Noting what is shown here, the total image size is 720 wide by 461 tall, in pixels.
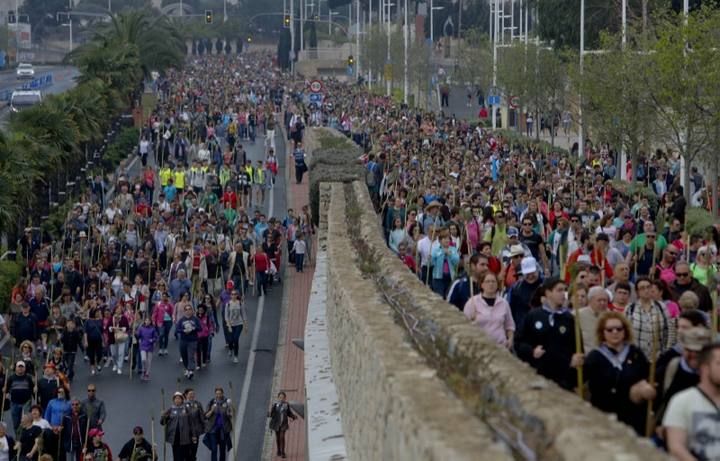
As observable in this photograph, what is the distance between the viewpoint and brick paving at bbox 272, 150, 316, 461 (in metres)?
20.6

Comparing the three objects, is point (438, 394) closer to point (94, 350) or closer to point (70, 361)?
point (70, 361)

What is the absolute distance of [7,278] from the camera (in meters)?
27.8

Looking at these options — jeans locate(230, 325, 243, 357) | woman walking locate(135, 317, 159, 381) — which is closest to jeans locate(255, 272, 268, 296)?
jeans locate(230, 325, 243, 357)

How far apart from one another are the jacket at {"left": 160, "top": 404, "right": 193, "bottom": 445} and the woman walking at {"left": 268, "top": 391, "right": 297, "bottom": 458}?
1016mm

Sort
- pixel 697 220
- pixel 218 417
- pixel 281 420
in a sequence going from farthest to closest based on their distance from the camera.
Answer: pixel 697 220 → pixel 281 420 → pixel 218 417

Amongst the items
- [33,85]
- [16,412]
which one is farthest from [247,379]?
[33,85]

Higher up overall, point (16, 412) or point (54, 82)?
point (54, 82)

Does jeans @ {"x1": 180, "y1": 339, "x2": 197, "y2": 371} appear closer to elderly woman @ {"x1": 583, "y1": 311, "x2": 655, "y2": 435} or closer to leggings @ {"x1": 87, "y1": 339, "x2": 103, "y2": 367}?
leggings @ {"x1": 87, "y1": 339, "x2": 103, "y2": 367}

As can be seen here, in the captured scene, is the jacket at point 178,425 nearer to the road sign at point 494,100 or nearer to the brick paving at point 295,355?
the brick paving at point 295,355

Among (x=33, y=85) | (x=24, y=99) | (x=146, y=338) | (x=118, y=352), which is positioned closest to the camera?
(x=146, y=338)

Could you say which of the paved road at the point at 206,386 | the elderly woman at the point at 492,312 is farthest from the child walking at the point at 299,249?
the elderly woman at the point at 492,312

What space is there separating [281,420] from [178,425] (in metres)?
1.19

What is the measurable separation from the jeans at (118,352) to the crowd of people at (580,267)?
157 inches

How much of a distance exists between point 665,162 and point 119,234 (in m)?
12.8
